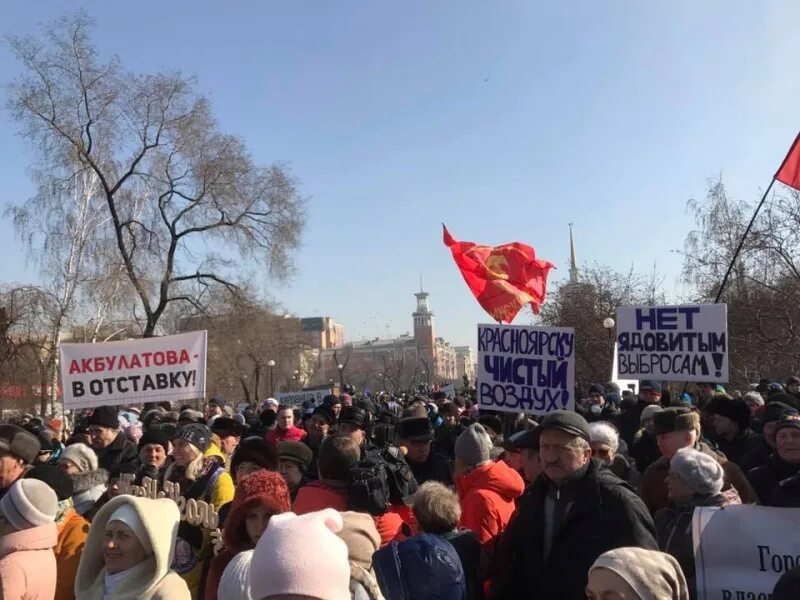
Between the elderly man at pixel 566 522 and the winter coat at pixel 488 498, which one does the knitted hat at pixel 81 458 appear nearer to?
the winter coat at pixel 488 498

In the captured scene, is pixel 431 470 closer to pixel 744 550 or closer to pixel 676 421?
pixel 676 421

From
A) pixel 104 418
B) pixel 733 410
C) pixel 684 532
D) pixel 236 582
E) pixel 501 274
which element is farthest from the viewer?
pixel 501 274

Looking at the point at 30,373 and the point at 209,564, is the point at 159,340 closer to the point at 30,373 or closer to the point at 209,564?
the point at 209,564

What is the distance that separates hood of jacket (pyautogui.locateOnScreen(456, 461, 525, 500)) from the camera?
15.0 feet

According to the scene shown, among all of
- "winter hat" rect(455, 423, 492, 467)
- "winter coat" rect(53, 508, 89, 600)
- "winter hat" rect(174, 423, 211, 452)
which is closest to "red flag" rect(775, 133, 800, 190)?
"winter hat" rect(455, 423, 492, 467)

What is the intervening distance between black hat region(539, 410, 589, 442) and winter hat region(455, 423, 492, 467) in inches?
51.4

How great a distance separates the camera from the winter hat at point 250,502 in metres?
3.45

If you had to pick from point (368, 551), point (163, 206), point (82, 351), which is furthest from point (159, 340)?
point (163, 206)

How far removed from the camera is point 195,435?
5391 millimetres

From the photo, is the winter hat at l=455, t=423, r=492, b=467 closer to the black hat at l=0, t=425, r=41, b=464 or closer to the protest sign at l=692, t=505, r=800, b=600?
the protest sign at l=692, t=505, r=800, b=600

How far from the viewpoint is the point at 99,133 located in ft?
80.3

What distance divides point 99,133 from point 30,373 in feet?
27.1

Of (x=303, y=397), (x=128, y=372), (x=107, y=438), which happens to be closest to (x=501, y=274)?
(x=128, y=372)

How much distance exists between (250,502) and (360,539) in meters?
0.77
